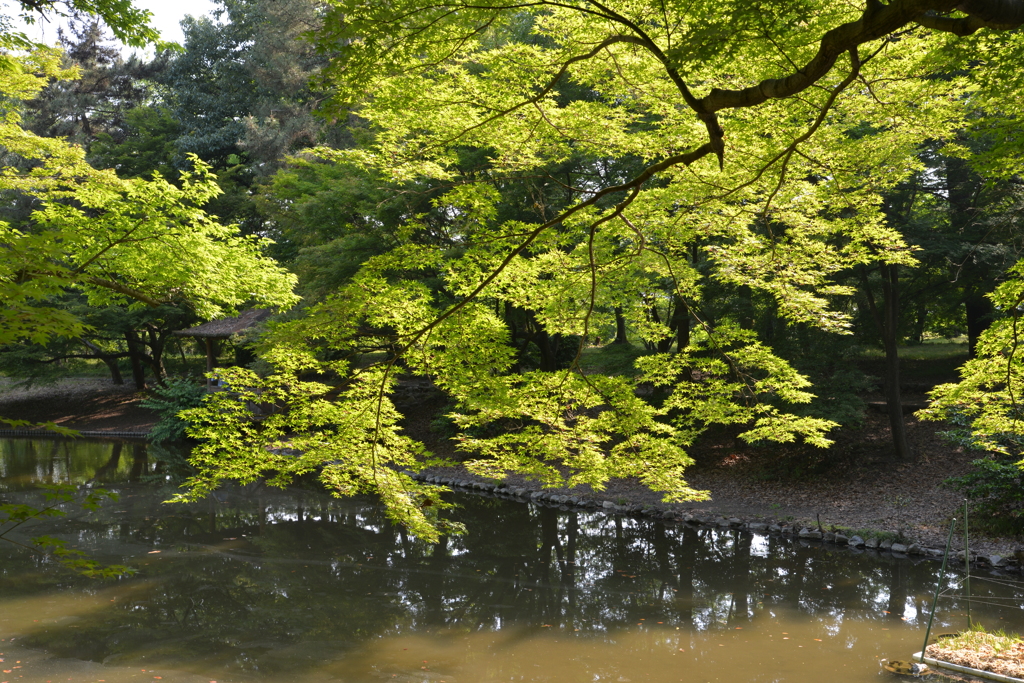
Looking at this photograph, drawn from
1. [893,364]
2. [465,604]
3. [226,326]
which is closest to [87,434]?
[226,326]

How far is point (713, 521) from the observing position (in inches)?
366

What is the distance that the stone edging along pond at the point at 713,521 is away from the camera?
7711mm

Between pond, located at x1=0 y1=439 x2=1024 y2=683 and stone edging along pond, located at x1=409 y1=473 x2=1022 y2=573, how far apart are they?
21 centimetres

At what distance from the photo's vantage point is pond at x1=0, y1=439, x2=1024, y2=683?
5.32 m

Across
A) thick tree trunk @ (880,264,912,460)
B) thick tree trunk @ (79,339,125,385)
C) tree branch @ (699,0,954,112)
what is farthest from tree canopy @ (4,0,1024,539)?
thick tree trunk @ (79,339,125,385)

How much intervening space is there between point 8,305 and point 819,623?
661 centimetres

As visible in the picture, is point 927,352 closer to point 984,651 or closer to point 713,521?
point 713,521

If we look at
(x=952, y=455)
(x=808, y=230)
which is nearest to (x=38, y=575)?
(x=808, y=230)

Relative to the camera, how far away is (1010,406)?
18.1 feet

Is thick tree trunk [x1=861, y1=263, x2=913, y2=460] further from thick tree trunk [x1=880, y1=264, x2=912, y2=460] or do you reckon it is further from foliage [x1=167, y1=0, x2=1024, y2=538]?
foliage [x1=167, y1=0, x2=1024, y2=538]

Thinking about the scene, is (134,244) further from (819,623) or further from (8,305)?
(819,623)

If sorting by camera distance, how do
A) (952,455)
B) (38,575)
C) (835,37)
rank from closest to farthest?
(835,37)
(38,575)
(952,455)

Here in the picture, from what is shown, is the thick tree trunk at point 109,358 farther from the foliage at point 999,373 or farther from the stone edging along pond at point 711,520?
the foliage at point 999,373

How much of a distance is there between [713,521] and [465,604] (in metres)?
4.18
